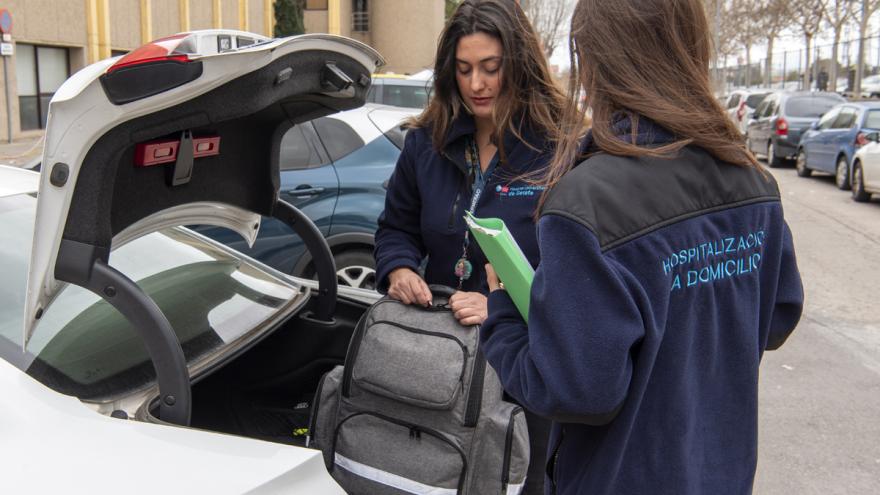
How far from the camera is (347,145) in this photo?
616 cm

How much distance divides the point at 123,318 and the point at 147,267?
1.36 ft

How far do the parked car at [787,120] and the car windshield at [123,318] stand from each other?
721 inches

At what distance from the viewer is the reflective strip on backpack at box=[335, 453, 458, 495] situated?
7.32ft

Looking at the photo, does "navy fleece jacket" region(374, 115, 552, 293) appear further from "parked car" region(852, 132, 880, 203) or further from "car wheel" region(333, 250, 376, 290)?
"parked car" region(852, 132, 880, 203)

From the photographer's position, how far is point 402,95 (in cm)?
1095

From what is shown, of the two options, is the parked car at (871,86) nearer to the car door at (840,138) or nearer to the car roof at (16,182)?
the car door at (840,138)

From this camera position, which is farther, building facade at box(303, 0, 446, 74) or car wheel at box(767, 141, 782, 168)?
building facade at box(303, 0, 446, 74)

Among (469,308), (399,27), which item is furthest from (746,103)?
(469,308)

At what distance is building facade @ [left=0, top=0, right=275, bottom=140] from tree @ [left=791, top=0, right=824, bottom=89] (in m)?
25.3

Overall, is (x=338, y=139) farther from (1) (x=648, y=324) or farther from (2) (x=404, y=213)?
(1) (x=648, y=324)

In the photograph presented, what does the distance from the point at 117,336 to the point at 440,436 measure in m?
0.95

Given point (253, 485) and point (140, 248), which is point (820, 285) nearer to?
point (140, 248)

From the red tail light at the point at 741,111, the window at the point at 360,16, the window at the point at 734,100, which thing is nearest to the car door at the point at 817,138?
the red tail light at the point at 741,111

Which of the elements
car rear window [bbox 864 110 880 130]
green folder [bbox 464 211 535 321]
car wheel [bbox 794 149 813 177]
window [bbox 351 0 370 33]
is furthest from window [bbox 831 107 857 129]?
window [bbox 351 0 370 33]
